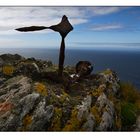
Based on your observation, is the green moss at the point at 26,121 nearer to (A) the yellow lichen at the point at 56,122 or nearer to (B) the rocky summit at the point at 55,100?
(B) the rocky summit at the point at 55,100

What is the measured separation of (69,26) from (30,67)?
554mm

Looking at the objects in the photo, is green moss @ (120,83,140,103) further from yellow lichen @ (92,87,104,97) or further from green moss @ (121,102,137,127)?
yellow lichen @ (92,87,104,97)

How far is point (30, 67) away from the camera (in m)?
3.14

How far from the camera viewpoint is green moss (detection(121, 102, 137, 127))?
3.12m

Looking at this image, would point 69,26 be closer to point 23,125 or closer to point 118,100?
point 118,100

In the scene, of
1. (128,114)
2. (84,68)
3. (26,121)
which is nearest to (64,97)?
(26,121)

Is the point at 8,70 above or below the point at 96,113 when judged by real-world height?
above

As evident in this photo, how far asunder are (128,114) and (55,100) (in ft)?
2.89

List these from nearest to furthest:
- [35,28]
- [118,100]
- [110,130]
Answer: [110,130] < [35,28] < [118,100]

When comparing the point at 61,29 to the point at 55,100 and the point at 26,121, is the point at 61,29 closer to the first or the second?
the point at 55,100

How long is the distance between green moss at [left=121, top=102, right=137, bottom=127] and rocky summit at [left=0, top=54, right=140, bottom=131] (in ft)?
0.04

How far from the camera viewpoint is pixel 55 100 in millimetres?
2711

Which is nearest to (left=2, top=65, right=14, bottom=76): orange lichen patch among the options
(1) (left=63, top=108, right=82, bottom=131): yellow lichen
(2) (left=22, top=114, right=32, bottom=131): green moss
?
(2) (left=22, top=114, right=32, bottom=131): green moss
